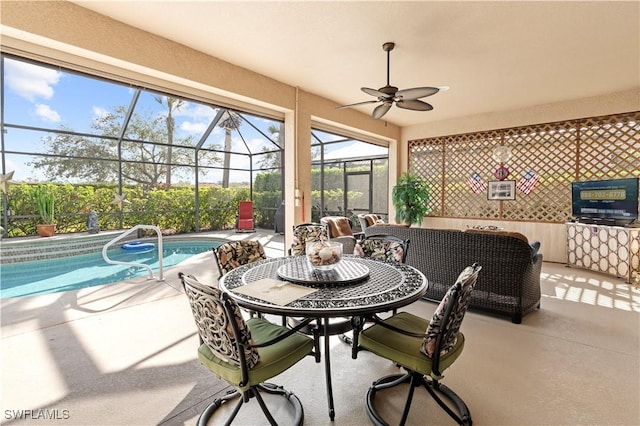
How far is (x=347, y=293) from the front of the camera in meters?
1.60

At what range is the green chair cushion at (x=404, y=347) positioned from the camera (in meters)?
1.47

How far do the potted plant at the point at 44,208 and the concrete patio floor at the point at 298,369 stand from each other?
407 centimetres

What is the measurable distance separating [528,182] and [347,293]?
5940 mm

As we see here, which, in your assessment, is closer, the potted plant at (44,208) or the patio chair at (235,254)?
the patio chair at (235,254)

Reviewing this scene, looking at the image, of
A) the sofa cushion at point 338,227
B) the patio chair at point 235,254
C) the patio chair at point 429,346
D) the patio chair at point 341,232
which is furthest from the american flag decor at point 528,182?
the patio chair at point 235,254

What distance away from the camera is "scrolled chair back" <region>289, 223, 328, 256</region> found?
320cm

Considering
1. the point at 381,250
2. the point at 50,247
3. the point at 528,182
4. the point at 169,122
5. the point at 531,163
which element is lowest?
the point at 50,247

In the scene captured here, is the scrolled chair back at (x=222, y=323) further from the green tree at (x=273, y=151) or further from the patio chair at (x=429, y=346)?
the green tree at (x=273, y=151)

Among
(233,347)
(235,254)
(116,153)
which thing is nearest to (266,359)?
(233,347)

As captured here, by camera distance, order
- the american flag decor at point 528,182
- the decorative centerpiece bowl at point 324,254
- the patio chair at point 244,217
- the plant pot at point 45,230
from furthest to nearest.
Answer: the patio chair at point 244,217, the plant pot at point 45,230, the american flag decor at point 528,182, the decorative centerpiece bowl at point 324,254

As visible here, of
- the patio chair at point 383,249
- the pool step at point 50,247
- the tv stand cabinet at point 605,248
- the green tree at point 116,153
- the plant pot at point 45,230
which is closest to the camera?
the patio chair at point 383,249

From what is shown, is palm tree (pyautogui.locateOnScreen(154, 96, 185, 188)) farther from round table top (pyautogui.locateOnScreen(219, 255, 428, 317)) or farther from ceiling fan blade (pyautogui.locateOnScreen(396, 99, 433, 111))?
round table top (pyautogui.locateOnScreen(219, 255, 428, 317))

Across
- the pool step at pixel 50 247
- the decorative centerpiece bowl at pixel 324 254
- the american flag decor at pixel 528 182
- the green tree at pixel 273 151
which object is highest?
the green tree at pixel 273 151

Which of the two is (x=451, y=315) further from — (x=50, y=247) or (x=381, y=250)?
(x=50, y=247)
